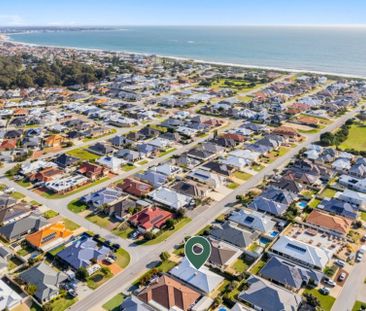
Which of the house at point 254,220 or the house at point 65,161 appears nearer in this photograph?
the house at point 254,220

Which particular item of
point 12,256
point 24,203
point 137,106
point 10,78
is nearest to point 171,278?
point 12,256

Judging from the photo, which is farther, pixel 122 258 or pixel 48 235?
pixel 48 235

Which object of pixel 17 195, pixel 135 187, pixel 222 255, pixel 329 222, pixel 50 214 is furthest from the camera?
pixel 135 187

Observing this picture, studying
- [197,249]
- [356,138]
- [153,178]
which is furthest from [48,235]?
[356,138]

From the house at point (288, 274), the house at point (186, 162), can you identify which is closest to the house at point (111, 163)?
the house at point (186, 162)

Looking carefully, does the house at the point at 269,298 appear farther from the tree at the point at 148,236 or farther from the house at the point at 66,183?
the house at the point at 66,183

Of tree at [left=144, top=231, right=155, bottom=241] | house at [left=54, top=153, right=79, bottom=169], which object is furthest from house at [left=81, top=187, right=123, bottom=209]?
house at [left=54, top=153, right=79, bottom=169]

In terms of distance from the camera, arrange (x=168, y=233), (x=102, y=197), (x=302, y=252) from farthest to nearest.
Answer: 1. (x=102, y=197)
2. (x=168, y=233)
3. (x=302, y=252)

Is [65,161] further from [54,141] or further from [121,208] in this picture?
[121,208]
